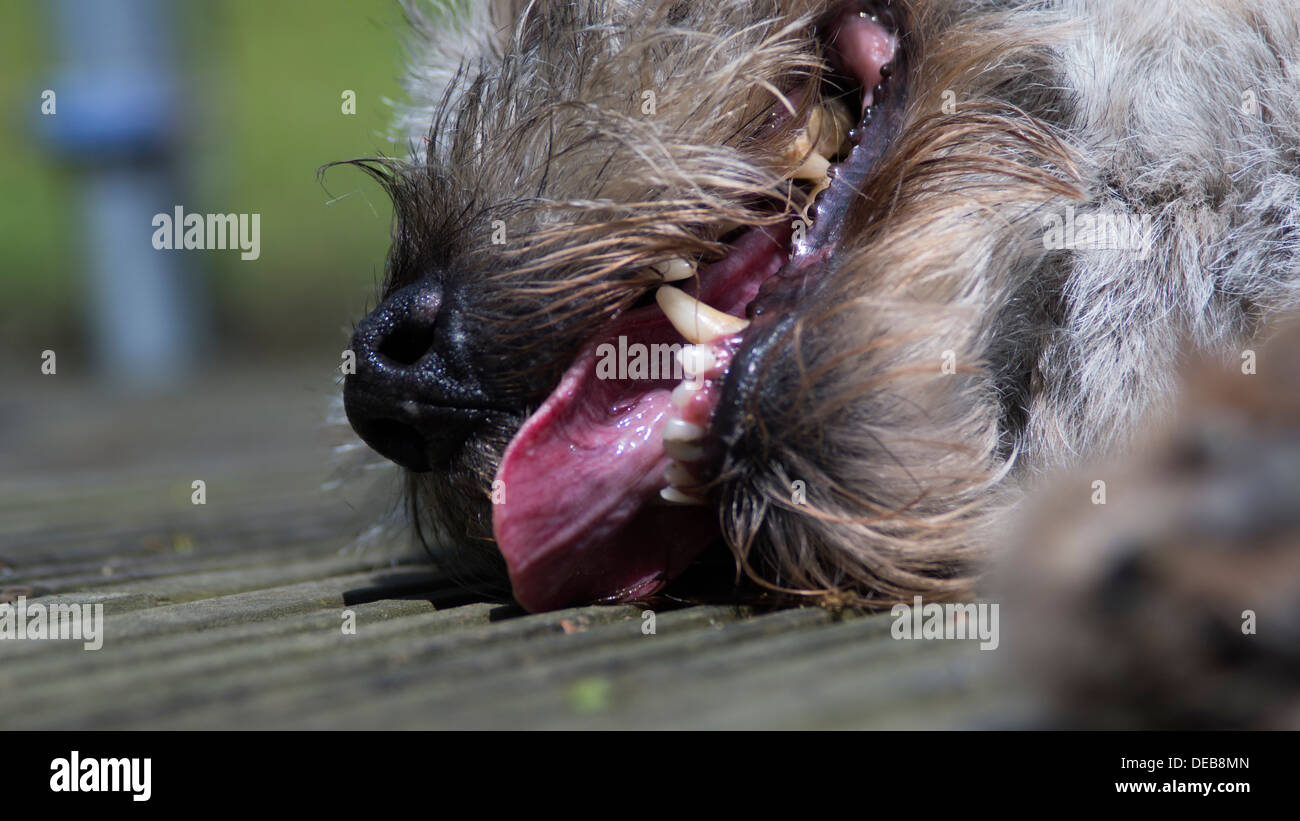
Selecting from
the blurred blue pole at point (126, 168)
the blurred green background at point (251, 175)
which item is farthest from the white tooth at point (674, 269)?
the blurred blue pole at point (126, 168)

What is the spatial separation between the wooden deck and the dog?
9.2 inches

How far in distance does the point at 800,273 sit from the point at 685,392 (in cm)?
30

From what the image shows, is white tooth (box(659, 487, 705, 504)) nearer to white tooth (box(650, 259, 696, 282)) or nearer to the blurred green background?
white tooth (box(650, 259, 696, 282))

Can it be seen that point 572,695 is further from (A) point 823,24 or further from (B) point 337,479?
(B) point 337,479

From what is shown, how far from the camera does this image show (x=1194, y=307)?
2.39m

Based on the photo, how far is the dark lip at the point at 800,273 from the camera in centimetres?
216

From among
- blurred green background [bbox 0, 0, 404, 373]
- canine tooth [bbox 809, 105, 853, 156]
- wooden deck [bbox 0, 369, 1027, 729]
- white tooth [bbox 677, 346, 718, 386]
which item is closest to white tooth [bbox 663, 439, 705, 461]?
white tooth [bbox 677, 346, 718, 386]

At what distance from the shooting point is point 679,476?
2.28 m

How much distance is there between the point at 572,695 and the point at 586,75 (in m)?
1.38

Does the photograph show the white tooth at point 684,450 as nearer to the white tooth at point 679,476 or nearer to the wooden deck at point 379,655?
the white tooth at point 679,476

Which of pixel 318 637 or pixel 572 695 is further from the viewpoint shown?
pixel 318 637

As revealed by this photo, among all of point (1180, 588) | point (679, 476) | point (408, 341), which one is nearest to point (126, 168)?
point (408, 341)
